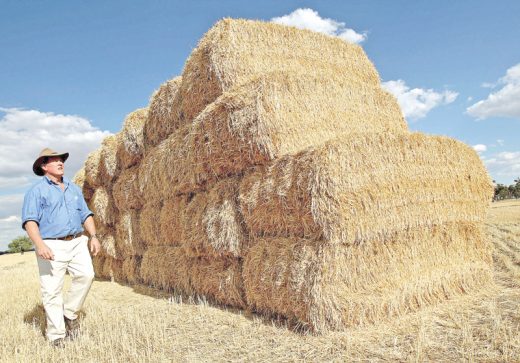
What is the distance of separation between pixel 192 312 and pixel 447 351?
11.6 ft

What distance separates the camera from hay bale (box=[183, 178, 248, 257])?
5.93m

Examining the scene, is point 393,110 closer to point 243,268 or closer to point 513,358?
point 243,268

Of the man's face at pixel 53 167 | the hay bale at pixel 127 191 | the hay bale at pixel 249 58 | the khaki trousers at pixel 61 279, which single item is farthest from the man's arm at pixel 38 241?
the hay bale at pixel 127 191

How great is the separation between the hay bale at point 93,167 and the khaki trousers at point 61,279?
5.50 meters

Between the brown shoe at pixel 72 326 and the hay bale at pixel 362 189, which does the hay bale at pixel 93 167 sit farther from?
the hay bale at pixel 362 189

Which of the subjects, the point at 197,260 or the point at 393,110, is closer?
the point at 197,260

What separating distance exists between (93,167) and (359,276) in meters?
8.21

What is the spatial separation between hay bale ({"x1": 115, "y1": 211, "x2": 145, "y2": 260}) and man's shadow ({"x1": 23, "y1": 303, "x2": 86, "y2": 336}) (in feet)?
8.01

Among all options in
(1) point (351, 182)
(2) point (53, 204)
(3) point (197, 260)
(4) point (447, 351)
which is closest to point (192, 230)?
(3) point (197, 260)

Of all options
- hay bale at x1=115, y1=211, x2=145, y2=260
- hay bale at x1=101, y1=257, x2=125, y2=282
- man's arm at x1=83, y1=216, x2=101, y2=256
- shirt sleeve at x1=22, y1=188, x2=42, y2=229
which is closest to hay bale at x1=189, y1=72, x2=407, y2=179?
man's arm at x1=83, y1=216, x2=101, y2=256

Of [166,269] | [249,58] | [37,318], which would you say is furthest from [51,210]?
[249,58]

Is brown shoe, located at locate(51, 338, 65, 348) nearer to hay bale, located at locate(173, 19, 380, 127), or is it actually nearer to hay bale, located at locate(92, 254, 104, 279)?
hay bale, located at locate(173, 19, 380, 127)

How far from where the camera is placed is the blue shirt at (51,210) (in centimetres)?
526

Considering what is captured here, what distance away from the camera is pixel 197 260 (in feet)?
23.2
